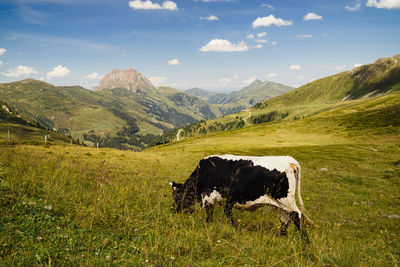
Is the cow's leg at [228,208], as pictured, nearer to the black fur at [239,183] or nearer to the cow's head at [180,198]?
the black fur at [239,183]

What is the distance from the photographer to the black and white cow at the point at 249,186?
28.2ft

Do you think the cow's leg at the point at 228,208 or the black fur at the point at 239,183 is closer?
the cow's leg at the point at 228,208

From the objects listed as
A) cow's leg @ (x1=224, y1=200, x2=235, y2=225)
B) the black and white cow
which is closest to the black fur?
the black and white cow

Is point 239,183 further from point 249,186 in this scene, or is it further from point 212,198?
point 212,198

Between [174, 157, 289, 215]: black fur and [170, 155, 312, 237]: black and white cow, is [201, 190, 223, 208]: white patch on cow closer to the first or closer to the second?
[170, 155, 312, 237]: black and white cow

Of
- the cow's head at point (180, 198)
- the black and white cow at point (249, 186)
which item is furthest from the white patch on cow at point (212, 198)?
the cow's head at point (180, 198)

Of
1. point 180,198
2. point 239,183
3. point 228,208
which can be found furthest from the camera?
point 180,198

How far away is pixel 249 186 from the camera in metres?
8.70

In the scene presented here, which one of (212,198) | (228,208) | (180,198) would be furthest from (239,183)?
(180,198)

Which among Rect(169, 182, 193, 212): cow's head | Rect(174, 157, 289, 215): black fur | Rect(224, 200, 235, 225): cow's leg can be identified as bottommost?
Rect(224, 200, 235, 225): cow's leg

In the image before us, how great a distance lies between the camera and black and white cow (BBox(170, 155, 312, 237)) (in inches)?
338

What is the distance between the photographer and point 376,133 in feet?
172

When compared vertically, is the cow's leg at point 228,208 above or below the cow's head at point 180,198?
below

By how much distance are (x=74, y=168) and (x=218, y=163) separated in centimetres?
636
